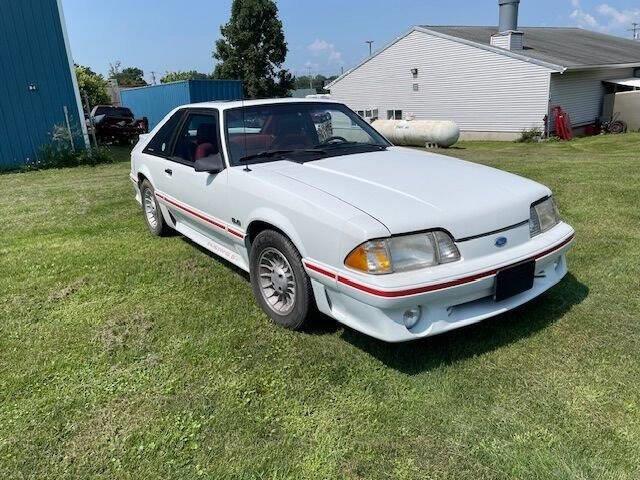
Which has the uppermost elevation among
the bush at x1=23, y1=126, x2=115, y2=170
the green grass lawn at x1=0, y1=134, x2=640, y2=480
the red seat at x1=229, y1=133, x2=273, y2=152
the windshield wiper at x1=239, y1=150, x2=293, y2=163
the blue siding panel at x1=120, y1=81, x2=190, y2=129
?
the blue siding panel at x1=120, y1=81, x2=190, y2=129

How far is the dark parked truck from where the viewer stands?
19.0m

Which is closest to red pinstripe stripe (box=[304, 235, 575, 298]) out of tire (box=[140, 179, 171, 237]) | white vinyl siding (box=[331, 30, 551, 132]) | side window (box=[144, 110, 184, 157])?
side window (box=[144, 110, 184, 157])

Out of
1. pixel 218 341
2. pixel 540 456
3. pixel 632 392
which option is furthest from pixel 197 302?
pixel 632 392

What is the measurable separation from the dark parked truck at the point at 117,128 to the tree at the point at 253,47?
20.7 m

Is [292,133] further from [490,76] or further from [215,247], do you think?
[490,76]

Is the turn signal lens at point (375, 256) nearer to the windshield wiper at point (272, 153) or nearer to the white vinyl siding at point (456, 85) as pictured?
the windshield wiper at point (272, 153)

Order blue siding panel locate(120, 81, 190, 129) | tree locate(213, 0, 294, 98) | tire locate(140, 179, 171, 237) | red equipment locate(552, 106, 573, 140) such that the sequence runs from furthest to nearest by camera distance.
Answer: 1. tree locate(213, 0, 294, 98)
2. blue siding panel locate(120, 81, 190, 129)
3. red equipment locate(552, 106, 573, 140)
4. tire locate(140, 179, 171, 237)

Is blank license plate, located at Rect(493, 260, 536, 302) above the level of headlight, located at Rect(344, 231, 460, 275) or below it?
below

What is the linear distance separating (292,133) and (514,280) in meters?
2.13

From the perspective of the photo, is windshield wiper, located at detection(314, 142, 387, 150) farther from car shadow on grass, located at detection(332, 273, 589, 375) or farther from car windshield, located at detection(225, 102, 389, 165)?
car shadow on grass, located at detection(332, 273, 589, 375)

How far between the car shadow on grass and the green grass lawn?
0.04 feet

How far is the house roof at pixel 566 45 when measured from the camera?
68.0ft

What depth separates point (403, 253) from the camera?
2.67 meters

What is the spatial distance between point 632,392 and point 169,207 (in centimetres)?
403
